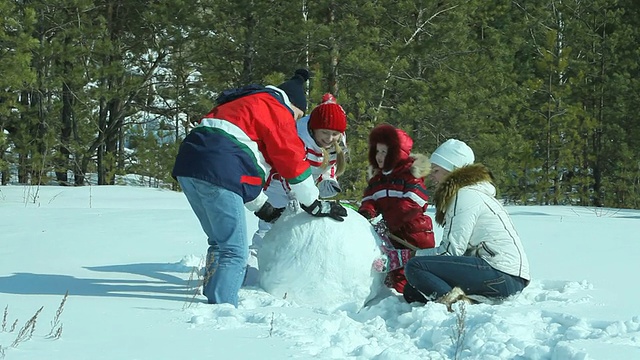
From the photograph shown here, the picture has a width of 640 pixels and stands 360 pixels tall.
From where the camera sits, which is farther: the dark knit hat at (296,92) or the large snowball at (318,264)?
the dark knit hat at (296,92)

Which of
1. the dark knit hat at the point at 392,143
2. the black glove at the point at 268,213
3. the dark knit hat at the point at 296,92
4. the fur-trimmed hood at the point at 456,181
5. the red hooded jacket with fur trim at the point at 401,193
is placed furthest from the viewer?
the dark knit hat at the point at 392,143

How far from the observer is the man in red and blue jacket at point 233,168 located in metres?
4.38

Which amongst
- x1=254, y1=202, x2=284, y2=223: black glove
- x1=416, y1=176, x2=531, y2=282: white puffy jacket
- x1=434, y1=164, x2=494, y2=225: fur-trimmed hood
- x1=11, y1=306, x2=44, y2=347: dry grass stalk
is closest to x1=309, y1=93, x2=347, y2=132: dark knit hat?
x1=254, y1=202, x2=284, y2=223: black glove

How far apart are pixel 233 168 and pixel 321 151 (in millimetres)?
1481

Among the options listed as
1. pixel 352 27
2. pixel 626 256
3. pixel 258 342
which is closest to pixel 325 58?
pixel 352 27

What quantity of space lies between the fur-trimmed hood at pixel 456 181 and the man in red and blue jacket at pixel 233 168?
0.87 m

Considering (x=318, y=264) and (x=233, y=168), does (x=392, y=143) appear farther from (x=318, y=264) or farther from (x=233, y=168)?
(x=233, y=168)

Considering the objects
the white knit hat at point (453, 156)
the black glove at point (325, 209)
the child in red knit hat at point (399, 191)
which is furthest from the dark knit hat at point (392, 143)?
the black glove at point (325, 209)

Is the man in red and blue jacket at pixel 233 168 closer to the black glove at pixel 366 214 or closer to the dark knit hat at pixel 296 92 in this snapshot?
the dark knit hat at pixel 296 92

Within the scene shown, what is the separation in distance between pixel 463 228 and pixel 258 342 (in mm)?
1729

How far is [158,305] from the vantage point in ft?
14.4

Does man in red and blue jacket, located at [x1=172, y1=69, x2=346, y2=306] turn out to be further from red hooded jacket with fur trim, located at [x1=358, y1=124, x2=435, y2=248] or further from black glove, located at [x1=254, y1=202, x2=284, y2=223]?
red hooded jacket with fur trim, located at [x1=358, y1=124, x2=435, y2=248]

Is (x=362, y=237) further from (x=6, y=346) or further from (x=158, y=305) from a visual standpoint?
(x=6, y=346)

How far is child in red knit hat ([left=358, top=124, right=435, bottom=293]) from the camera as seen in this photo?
5.57 metres
